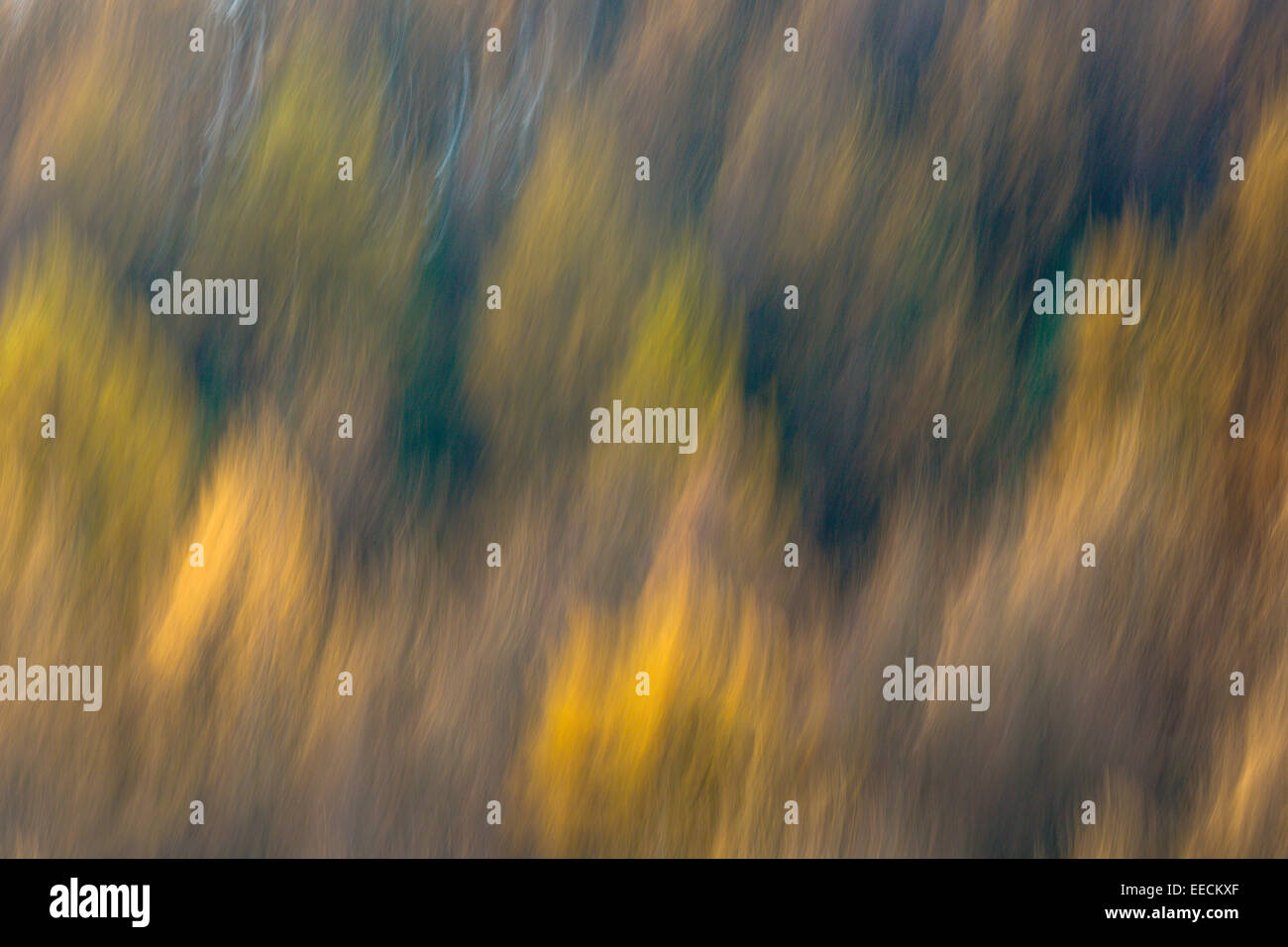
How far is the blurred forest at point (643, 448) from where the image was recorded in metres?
2.52

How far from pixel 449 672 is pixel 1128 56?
6.97 feet

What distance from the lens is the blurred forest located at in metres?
2.52

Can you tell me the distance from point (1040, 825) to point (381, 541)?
1624mm

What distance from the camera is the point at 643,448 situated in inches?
102

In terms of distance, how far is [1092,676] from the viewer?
2.52 meters

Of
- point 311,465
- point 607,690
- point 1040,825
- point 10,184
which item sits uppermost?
point 10,184

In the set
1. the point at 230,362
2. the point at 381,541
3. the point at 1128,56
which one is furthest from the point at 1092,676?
the point at 230,362

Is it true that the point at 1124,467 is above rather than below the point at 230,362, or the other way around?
below

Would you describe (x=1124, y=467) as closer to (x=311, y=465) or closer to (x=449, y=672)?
(x=449, y=672)

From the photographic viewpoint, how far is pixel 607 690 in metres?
2.54

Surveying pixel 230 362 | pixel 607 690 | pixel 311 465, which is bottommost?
pixel 607 690

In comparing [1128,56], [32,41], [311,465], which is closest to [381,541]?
[311,465]

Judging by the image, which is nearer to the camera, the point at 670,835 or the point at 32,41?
the point at 670,835

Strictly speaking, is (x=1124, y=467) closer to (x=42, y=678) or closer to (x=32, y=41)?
(x=42, y=678)
